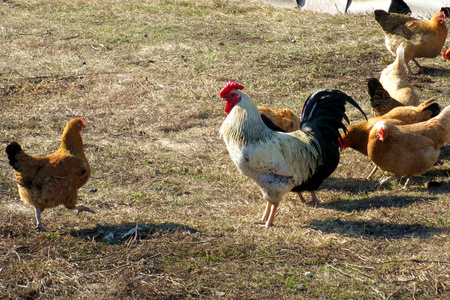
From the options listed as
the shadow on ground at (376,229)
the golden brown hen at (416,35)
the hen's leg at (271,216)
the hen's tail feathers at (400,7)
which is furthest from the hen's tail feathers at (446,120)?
the hen's tail feathers at (400,7)

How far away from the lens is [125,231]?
5.18 metres

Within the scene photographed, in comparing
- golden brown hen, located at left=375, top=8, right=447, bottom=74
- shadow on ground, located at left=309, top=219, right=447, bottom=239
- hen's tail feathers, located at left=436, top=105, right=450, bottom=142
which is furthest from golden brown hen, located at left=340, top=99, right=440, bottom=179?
golden brown hen, located at left=375, top=8, right=447, bottom=74

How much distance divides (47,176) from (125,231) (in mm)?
1034

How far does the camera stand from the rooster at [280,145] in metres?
5.12

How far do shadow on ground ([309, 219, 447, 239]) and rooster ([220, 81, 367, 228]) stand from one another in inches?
21.5

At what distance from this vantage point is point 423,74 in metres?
9.39

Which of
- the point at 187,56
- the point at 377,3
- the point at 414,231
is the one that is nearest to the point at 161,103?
the point at 187,56

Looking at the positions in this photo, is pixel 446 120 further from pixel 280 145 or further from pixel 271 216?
pixel 271 216

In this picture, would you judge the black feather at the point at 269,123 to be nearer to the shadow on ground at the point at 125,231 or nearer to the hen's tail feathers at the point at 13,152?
the shadow on ground at the point at 125,231

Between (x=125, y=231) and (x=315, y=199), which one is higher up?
(x=315, y=199)

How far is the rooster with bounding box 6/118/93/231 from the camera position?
16.0 ft

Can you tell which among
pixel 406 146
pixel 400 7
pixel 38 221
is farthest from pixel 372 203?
pixel 400 7

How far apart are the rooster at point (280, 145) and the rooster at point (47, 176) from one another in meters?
1.74

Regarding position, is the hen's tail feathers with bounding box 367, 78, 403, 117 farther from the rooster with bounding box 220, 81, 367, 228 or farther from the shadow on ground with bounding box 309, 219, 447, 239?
the shadow on ground with bounding box 309, 219, 447, 239
